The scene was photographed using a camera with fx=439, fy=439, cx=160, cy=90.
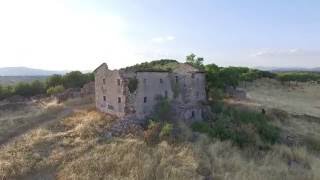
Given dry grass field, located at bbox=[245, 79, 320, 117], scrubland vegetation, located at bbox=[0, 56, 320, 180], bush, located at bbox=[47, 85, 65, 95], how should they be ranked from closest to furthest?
scrubland vegetation, located at bbox=[0, 56, 320, 180]
bush, located at bbox=[47, 85, 65, 95]
dry grass field, located at bbox=[245, 79, 320, 117]

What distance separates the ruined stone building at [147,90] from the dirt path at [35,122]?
11.3 feet

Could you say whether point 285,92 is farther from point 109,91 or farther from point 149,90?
point 109,91

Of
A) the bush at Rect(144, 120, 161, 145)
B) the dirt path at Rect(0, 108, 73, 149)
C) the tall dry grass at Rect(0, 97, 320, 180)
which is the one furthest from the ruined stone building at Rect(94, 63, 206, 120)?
the dirt path at Rect(0, 108, 73, 149)

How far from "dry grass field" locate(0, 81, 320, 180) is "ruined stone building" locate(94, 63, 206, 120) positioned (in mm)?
1719

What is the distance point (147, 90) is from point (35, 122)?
1048 cm

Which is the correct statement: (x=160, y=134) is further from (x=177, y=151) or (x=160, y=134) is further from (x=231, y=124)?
(x=231, y=124)

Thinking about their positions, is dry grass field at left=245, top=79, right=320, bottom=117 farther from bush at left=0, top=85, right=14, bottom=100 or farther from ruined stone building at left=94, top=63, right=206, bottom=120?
bush at left=0, top=85, right=14, bottom=100

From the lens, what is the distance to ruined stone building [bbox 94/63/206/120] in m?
35.5

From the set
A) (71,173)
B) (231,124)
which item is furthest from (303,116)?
(71,173)

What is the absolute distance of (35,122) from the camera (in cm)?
3841

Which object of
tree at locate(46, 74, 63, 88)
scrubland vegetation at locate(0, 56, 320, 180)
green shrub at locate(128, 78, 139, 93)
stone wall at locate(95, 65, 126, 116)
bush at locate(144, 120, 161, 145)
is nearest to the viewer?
scrubland vegetation at locate(0, 56, 320, 180)

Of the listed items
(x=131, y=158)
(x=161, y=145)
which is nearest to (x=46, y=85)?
(x=161, y=145)

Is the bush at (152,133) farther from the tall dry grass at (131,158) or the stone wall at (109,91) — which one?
the stone wall at (109,91)

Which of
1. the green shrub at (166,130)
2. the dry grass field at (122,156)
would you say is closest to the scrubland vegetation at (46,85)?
the dry grass field at (122,156)
